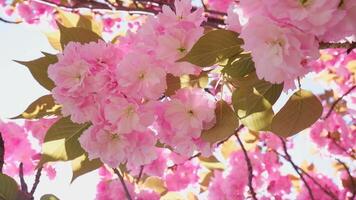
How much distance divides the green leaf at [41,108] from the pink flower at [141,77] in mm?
280

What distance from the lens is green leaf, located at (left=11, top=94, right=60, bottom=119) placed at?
1255 mm

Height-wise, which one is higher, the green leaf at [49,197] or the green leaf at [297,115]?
the green leaf at [297,115]

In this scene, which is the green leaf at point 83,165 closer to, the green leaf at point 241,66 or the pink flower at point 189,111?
the pink flower at point 189,111

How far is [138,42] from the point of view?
1.09 meters

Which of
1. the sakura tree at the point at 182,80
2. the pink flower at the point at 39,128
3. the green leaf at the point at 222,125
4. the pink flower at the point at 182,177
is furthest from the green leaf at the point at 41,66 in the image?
the pink flower at the point at 182,177

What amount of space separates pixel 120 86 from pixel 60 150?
0.32m

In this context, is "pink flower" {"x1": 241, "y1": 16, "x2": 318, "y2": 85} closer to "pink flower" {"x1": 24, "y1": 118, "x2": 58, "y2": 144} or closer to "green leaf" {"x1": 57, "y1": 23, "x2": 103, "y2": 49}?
"green leaf" {"x1": 57, "y1": 23, "x2": 103, "y2": 49}

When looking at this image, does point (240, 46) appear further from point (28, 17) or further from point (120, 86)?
point (28, 17)

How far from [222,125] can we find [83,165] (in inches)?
18.1

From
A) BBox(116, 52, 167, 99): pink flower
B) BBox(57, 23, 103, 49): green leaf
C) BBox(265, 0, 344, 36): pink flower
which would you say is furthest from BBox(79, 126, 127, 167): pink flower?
BBox(265, 0, 344, 36): pink flower

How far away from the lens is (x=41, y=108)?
1267 mm

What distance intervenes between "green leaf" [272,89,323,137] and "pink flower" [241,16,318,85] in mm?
269

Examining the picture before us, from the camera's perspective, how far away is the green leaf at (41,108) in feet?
4.12

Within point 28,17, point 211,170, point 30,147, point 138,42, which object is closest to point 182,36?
point 138,42
